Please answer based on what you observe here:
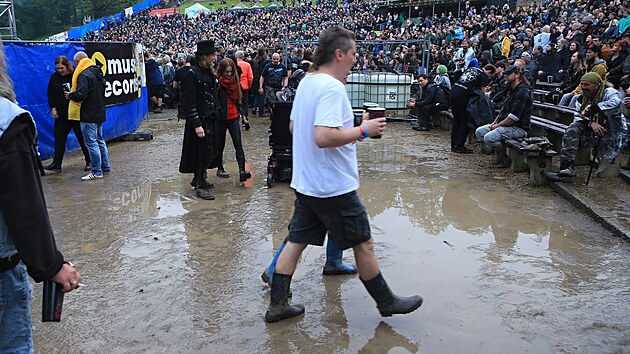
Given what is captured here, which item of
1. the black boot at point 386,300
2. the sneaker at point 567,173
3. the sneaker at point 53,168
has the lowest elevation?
the sneaker at point 53,168

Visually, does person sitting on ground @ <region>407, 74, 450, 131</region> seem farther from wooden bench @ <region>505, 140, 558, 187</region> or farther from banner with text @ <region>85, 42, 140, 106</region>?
banner with text @ <region>85, 42, 140, 106</region>

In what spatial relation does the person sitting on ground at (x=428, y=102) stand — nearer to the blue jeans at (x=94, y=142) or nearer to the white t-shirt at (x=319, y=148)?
the blue jeans at (x=94, y=142)

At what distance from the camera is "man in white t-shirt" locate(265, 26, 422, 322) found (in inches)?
122

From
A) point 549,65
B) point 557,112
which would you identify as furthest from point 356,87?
point 549,65

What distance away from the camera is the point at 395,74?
12.9 metres

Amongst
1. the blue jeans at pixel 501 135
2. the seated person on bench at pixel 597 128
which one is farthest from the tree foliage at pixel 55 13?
the seated person on bench at pixel 597 128

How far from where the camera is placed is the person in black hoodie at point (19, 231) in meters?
1.92

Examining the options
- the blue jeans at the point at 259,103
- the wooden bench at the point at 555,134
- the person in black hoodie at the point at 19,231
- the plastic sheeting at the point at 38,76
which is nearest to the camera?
the person in black hoodie at the point at 19,231

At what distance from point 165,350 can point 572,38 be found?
1460 centimetres

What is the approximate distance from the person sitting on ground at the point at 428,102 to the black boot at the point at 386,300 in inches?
343

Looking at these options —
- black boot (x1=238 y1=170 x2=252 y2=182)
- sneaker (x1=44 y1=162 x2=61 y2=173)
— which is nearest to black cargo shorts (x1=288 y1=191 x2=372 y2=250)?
black boot (x1=238 y1=170 x2=252 y2=182)

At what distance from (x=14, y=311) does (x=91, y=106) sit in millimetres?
5845

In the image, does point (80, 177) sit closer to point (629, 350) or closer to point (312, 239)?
point (312, 239)

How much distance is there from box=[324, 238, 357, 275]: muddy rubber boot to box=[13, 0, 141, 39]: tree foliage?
3361 inches
